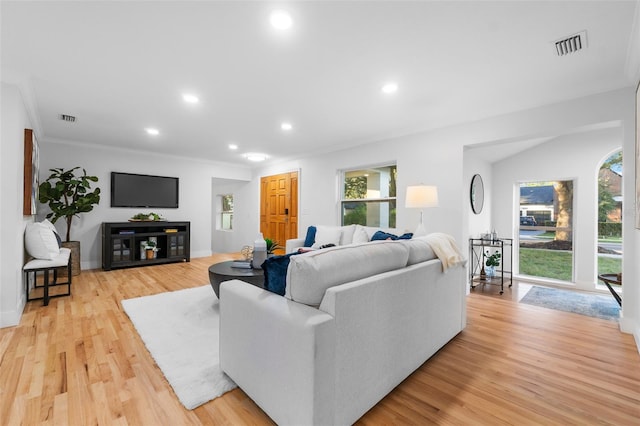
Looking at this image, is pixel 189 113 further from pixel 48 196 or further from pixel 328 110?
pixel 48 196

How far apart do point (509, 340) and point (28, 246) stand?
510 centimetres

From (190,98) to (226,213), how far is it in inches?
229

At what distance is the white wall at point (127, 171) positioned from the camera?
17.0ft

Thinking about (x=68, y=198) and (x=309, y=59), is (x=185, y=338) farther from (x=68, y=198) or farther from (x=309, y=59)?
(x=68, y=198)

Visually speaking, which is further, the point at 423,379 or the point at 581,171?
the point at 581,171

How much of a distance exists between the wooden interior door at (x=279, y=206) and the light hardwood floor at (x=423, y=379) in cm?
389

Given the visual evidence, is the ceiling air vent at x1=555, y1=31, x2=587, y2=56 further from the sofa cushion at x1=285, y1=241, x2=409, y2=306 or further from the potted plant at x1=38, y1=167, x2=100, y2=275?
the potted plant at x1=38, y1=167, x2=100, y2=275

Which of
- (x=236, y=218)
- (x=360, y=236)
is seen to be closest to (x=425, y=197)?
(x=360, y=236)

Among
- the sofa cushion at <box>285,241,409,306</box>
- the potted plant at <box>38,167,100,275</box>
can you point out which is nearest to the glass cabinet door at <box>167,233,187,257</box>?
the potted plant at <box>38,167,100,275</box>

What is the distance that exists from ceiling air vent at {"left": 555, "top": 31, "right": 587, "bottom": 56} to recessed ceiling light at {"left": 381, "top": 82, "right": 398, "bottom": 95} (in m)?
1.28

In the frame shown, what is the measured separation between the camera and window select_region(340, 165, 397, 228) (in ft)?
16.1

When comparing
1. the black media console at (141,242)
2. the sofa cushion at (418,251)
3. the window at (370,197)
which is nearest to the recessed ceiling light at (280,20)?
the sofa cushion at (418,251)

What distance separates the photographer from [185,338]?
2.42m

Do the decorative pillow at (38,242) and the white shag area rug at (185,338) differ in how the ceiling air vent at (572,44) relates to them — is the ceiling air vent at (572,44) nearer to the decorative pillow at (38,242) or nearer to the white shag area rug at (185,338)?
the white shag area rug at (185,338)
